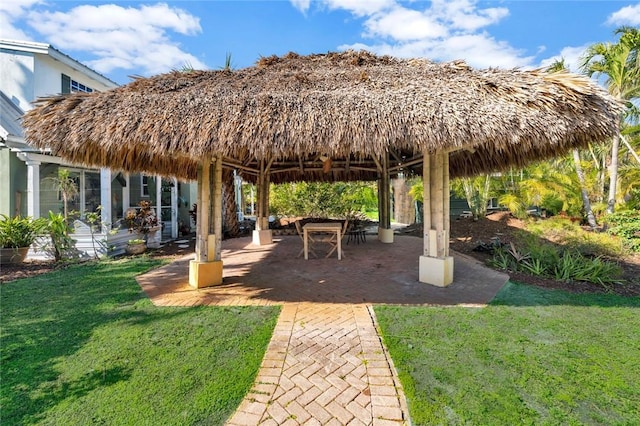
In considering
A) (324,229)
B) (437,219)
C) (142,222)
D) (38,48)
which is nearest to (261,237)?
(324,229)

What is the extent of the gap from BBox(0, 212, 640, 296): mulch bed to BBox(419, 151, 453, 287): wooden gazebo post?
2008 millimetres

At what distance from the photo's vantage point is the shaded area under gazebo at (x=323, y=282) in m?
5.24

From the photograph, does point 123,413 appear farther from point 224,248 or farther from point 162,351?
point 224,248

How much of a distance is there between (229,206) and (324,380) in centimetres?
1112

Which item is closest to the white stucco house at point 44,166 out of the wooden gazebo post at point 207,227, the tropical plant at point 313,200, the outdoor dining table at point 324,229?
the wooden gazebo post at point 207,227

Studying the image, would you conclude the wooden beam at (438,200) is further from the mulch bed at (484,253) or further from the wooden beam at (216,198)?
the wooden beam at (216,198)

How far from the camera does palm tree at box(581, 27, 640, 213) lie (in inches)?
432

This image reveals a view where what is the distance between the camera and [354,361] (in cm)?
327

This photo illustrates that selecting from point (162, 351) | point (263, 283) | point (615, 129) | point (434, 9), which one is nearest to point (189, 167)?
point (263, 283)

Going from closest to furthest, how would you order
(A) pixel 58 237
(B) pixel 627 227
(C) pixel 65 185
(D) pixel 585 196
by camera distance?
(A) pixel 58 237 → (C) pixel 65 185 → (B) pixel 627 227 → (D) pixel 585 196

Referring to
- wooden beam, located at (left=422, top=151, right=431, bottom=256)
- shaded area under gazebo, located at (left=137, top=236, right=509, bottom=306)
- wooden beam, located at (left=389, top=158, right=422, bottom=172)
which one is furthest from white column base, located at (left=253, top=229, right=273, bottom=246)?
wooden beam, located at (left=422, top=151, right=431, bottom=256)

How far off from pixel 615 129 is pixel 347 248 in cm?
705

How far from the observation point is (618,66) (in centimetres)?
1109

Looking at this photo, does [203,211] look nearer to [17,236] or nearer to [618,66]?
[17,236]
